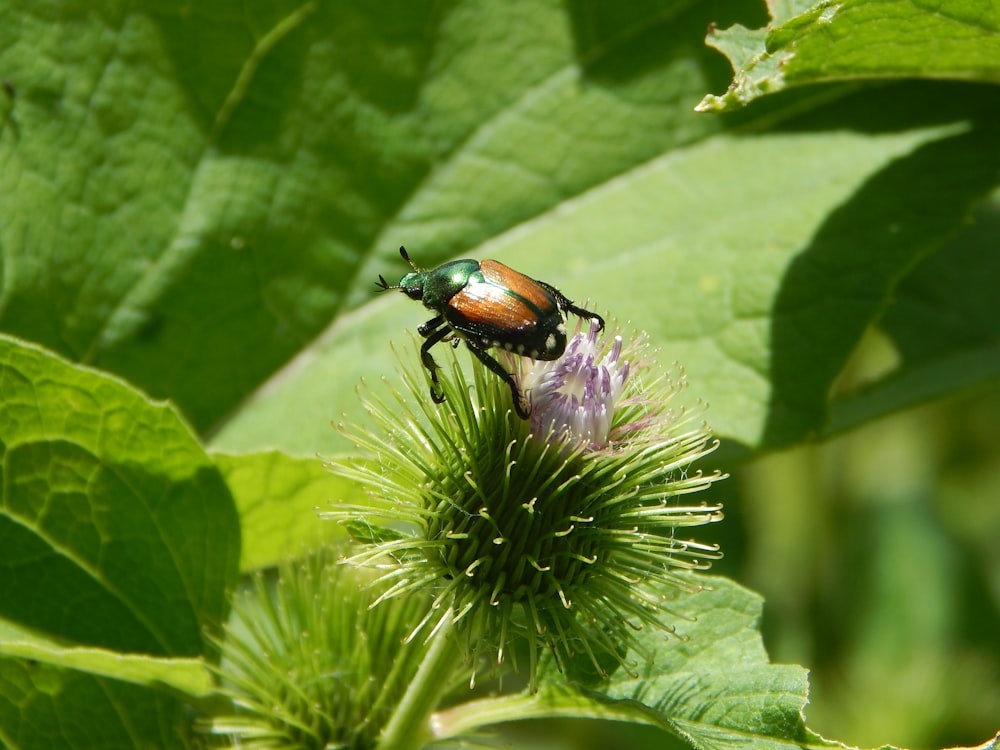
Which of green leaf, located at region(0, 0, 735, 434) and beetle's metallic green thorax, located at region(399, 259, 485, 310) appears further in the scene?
green leaf, located at region(0, 0, 735, 434)

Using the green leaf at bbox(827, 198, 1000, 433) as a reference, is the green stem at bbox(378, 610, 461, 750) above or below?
above

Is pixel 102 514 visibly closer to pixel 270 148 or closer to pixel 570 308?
pixel 570 308

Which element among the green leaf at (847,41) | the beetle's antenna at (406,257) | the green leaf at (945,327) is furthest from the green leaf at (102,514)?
the green leaf at (945,327)

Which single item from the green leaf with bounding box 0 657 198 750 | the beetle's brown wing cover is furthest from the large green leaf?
the green leaf with bounding box 0 657 198 750

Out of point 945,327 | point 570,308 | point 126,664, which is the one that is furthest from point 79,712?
point 945,327

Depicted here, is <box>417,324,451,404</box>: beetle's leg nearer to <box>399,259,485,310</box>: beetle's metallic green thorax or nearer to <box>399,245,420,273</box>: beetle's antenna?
<box>399,259,485,310</box>: beetle's metallic green thorax

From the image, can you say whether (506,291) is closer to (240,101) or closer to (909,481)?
(240,101)

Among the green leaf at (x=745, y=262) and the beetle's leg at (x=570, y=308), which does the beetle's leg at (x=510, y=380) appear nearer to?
the beetle's leg at (x=570, y=308)
